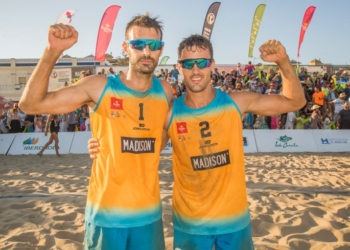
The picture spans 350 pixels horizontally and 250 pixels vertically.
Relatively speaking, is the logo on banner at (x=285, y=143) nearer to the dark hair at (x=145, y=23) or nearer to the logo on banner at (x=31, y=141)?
the logo on banner at (x=31, y=141)

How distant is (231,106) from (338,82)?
1409 centimetres

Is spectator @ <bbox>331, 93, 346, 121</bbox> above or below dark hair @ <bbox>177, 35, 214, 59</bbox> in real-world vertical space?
below

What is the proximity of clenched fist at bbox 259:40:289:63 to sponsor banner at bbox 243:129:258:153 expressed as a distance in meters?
8.28

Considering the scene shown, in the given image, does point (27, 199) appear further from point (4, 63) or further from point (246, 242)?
point (4, 63)

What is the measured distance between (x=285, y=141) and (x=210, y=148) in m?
9.02

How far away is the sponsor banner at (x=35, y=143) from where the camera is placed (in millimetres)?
11039

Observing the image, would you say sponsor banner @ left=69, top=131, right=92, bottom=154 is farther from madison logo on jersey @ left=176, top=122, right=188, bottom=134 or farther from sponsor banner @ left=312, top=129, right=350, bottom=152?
madison logo on jersey @ left=176, top=122, right=188, bottom=134

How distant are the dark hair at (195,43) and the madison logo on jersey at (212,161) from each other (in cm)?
79

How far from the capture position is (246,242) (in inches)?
88.4

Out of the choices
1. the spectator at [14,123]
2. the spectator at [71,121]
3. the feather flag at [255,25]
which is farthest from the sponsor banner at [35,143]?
the feather flag at [255,25]

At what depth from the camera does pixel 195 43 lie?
2.51 m

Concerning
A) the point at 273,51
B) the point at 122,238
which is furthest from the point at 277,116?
the point at 122,238

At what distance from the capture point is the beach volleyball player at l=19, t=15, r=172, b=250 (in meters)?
2.03

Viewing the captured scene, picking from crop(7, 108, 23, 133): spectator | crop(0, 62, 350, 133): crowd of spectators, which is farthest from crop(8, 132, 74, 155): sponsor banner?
crop(0, 62, 350, 133): crowd of spectators
